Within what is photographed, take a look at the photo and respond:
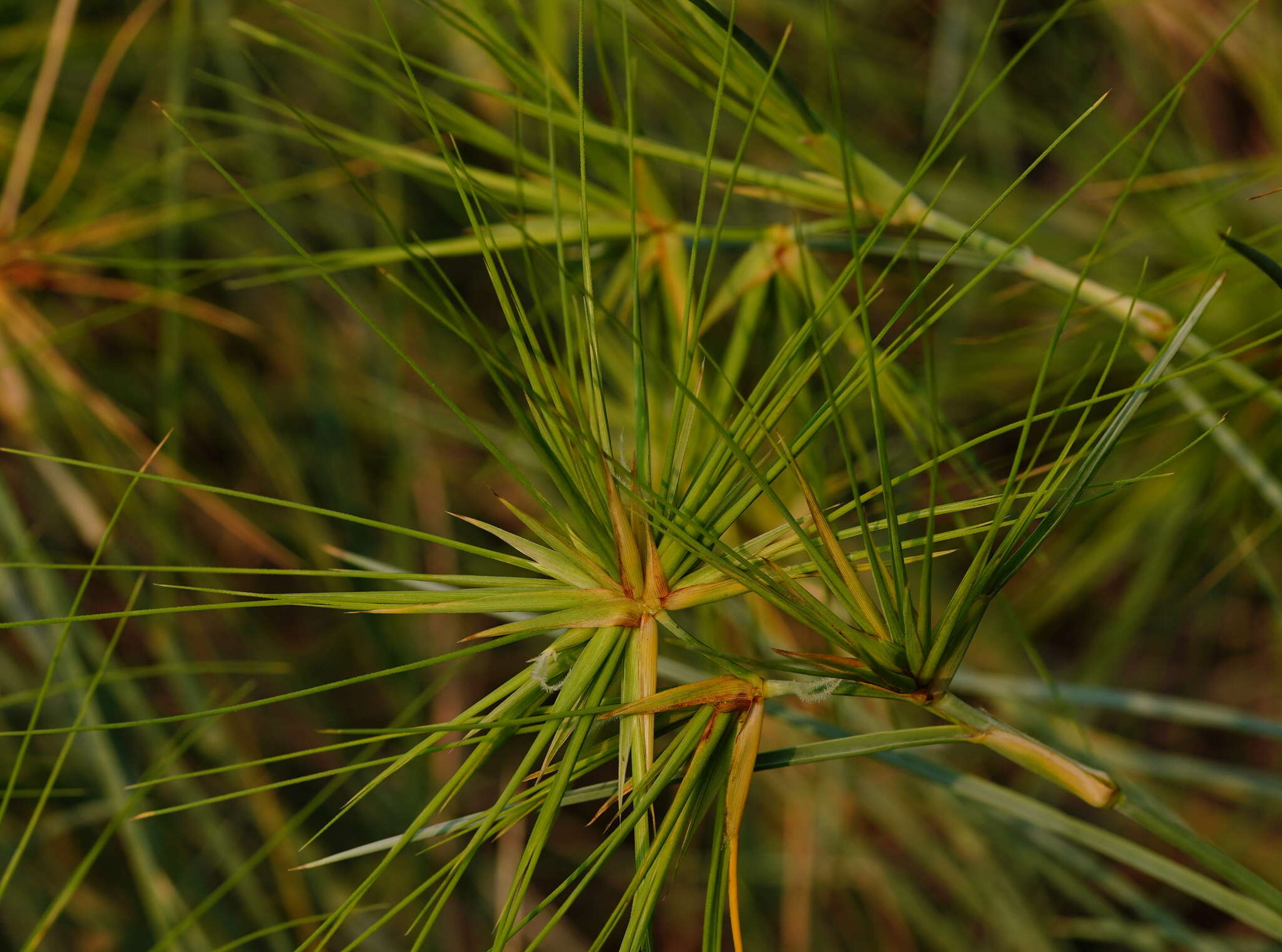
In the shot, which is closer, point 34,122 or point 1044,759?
point 1044,759

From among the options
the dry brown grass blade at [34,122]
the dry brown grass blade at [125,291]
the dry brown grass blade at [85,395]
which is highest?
the dry brown grass blade at [34,122]

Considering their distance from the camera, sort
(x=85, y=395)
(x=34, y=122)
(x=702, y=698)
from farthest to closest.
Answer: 1. (x=85, y=395)
2. (x=34, y=122)
3. (x=702, y=698)

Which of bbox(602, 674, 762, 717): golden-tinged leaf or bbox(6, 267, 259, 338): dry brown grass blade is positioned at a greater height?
bbox(6, 267, 259, 338): dry brown grass blade

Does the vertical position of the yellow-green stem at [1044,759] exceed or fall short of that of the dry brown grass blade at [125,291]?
it falls short

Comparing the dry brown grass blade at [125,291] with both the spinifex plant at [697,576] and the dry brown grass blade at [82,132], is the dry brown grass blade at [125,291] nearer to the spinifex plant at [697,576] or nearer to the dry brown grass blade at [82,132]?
the dry brown grass blade at [82,132]

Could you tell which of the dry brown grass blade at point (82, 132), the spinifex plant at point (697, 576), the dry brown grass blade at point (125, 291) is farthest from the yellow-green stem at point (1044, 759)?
the dry brown grass blade at point (82, 132)

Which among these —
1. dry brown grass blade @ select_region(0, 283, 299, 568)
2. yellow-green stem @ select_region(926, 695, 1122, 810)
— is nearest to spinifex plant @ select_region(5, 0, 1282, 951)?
yellow-green stem @ select_region(926, 695, 1122, 810)

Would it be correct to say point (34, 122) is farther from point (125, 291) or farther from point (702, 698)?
point (702, 698)

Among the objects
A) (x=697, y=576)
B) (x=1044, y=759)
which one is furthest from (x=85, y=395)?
(x=1044, y=759)

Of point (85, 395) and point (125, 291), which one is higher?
point (125, 291)

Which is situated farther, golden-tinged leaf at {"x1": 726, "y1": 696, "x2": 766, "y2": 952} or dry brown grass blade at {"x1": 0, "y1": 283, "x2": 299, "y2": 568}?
dry brown grass blade at {"x1": 0, "y1": 283, "x2": 299, "y2": 568}

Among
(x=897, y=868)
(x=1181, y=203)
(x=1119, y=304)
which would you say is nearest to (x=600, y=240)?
(x=1119, y=304)

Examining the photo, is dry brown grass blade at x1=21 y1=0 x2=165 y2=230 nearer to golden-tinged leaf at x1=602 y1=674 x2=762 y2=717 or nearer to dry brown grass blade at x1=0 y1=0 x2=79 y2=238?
dry brown grass blade at x1=0 y1=0 x2=79 y2=238
